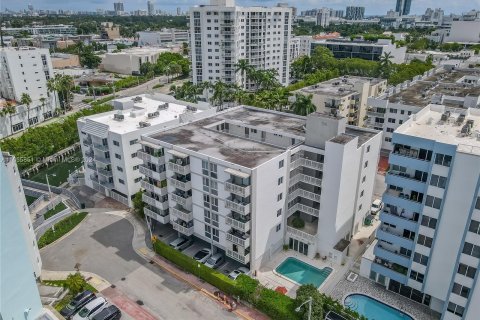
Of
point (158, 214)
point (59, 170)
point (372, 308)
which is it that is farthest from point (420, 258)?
point (59, 170)

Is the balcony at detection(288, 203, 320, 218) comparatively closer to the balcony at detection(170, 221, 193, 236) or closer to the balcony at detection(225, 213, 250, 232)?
the balcony at detection(225, 213, 250, 232)

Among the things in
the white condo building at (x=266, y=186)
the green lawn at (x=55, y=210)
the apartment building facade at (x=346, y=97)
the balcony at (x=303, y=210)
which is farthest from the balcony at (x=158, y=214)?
the apartment building facade at (x=346, y=97)

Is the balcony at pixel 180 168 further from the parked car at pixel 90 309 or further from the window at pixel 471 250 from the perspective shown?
the window at pixel 471 250

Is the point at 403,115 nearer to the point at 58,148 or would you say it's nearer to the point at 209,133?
the point at 209,133

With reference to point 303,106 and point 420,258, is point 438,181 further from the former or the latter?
point 303,106

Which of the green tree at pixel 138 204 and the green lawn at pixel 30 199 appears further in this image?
the green lawn at pixel 30 199

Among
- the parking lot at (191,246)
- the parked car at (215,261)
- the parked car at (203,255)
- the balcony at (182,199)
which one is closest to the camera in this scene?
the parked car at (215,261)

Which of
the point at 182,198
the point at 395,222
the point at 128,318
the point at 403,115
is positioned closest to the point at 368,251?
the point at 395,222
